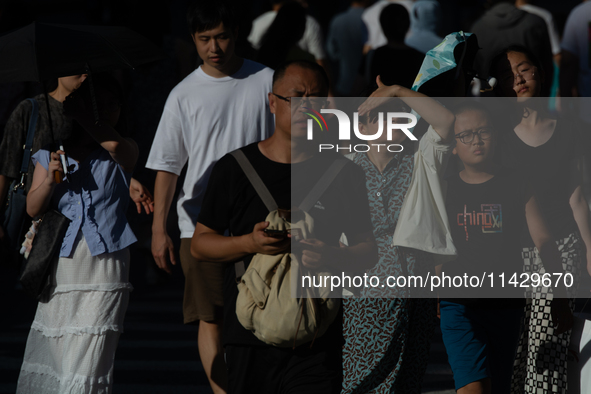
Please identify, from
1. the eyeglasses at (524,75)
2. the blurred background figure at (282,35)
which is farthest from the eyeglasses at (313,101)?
the blurred background figure at (282,35)

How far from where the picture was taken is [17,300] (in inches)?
318

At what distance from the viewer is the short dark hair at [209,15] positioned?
5.10m

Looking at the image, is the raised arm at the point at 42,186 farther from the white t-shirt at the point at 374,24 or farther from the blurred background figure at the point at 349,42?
the white t-shirt at the point at 374,24

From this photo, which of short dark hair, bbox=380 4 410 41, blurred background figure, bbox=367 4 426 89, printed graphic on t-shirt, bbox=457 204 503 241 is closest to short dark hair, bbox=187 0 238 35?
printed graphic on t-shirt, bbox=457 204 503 241

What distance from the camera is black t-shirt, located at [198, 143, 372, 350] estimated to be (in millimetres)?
3783

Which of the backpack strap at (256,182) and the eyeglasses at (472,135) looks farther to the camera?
the eyeglasses at (472,135)

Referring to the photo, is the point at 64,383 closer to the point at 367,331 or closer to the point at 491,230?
the point at 367,331

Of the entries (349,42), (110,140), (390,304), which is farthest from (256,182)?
(349,42)

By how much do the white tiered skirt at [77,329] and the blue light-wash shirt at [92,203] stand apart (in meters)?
0.05

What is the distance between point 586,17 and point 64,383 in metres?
6.04

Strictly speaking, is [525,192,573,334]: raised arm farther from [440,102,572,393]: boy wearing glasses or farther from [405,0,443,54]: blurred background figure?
[405,0,443,54]: blurred background figure

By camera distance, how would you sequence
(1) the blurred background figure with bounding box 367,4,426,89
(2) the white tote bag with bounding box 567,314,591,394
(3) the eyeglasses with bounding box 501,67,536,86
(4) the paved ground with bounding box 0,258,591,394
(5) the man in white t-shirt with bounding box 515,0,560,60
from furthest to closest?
1. (5) the man in white t-shirt with bounding box 515,0,560,60
2. (1) the blurred background figure with bounding box 367,4,426,89
3. (4) the paved ground with bounding box 0,258,591,394
4. (3) the eyeglasses with bounding box 501,67,536,86
5. (2) the white tote bag with bounding box 567,314,591,394

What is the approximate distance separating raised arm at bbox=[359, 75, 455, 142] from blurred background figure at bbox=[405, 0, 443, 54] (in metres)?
5.58

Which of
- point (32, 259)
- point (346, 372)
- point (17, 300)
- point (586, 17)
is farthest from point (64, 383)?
point (586, 17)
